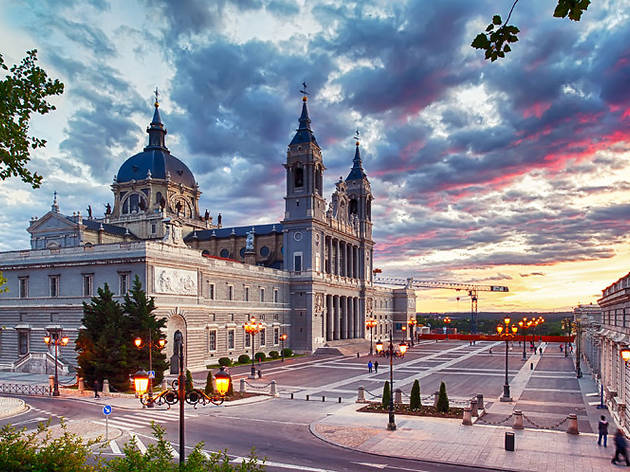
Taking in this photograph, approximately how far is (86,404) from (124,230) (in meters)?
52.2

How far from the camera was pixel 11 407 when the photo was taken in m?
33.3

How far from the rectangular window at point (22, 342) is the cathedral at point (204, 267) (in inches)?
6.2

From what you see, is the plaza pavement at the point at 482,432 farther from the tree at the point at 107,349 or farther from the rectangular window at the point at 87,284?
the rectangular window at the point at 87,284

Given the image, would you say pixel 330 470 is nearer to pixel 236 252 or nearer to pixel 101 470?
pixel 101 470

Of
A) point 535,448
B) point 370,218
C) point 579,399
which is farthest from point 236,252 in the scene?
point 535,448

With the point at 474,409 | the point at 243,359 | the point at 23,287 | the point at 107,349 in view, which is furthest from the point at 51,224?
the point at 474,409

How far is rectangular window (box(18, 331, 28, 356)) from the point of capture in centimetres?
5459

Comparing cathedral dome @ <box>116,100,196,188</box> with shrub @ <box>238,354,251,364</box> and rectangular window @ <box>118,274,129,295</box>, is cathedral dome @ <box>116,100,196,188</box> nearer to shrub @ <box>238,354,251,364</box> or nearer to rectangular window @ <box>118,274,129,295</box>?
shrub @ <box>238,354,251,364</box>

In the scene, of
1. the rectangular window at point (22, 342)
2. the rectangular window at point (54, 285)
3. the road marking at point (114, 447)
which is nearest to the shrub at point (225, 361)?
→ the rectangular window at point (54, 285)

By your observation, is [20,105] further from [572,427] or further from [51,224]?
[51,224]

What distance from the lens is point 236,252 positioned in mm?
91500

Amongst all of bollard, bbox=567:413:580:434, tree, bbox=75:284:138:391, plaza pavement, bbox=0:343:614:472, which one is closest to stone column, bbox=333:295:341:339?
plaza pavement, bbox=0:343:614:472

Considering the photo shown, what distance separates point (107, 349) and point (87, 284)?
43.5ft

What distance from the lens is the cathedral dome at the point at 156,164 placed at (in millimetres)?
92562
